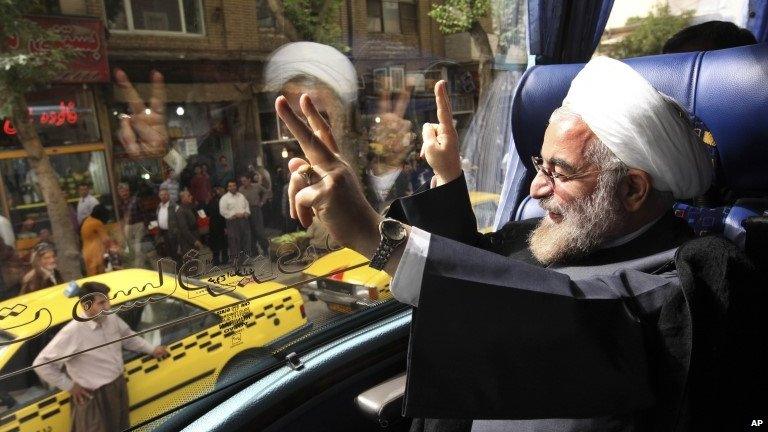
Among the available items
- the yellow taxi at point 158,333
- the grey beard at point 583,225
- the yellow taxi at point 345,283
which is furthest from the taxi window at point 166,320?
the grey beard at point 583,225

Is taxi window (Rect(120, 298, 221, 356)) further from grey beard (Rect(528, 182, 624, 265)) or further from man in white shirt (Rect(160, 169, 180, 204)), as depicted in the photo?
grey beard (Rect(528, 182, 624, 265))

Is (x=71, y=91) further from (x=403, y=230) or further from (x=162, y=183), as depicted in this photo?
(x=403, y=230)

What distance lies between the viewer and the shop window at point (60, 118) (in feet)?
4.23

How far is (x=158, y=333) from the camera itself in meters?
1.59

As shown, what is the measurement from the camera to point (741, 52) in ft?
5.52

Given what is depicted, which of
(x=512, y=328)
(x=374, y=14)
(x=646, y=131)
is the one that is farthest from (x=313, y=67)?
(x=512, y=328)

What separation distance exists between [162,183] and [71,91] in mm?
328

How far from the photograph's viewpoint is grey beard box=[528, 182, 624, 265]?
130 centimetres

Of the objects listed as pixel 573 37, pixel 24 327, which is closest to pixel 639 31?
pixel 573 37

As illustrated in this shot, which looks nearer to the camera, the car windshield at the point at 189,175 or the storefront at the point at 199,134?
the car windshield at the point at 189,175

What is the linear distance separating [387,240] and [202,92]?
89cm

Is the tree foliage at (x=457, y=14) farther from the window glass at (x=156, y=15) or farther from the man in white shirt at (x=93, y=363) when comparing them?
the man in white shirt at (x=93, y=363)

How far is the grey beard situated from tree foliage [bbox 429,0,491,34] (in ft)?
3.38

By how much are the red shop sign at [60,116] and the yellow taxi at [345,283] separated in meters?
0.87
